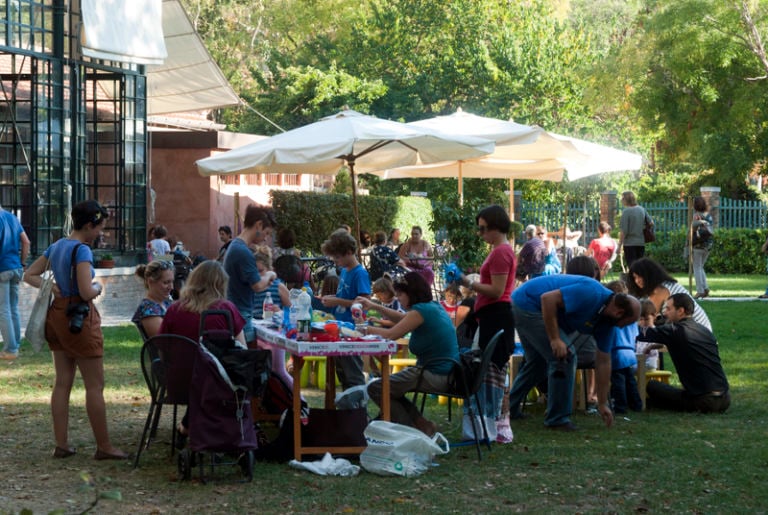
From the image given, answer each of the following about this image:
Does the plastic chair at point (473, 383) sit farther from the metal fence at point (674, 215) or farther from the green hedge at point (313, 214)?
the metal fence at point (674, 215)

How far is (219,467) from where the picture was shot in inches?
284

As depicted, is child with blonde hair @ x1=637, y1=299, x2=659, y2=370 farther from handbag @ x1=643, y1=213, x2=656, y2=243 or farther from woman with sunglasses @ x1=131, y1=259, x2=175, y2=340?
handbag @ x1=643, y1=213, x2=656, y2=243

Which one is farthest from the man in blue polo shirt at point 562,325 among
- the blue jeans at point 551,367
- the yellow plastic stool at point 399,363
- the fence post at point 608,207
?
the fence post at point 608,207

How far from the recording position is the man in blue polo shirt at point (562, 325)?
8273mm

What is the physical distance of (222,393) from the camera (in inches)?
259

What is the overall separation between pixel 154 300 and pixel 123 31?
10.2 m

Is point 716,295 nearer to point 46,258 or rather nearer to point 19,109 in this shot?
point 19,109

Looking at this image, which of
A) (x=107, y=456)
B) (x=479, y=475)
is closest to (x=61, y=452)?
(x=107, y=456)

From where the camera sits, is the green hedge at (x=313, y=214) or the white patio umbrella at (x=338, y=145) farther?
the green hedge at (x=313, y=214)

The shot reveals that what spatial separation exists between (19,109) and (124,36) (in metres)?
2.24

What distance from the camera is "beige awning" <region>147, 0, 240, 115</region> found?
19922 millimetres

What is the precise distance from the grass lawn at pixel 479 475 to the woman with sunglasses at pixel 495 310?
9.6 inches

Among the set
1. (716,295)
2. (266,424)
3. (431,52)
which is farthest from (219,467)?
(431,52)

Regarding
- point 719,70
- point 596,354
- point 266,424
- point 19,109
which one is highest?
point 719,70
